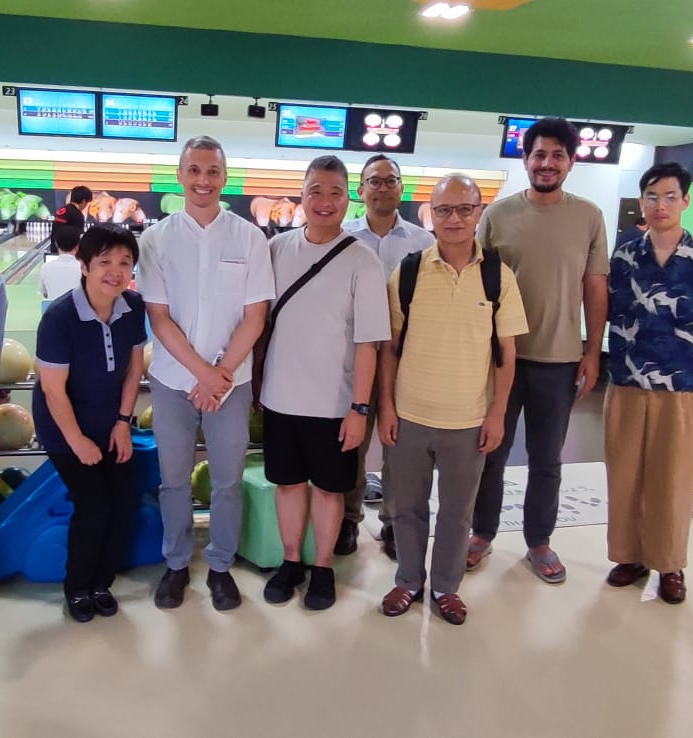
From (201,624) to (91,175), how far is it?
23.0ft

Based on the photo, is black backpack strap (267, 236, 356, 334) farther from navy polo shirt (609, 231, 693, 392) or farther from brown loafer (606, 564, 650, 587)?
brown loafer (606, 564, 650, 587)

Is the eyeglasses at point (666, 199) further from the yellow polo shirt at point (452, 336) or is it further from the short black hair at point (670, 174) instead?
the yellow polo shirt at point (452, 336)

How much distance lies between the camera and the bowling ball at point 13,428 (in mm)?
2814

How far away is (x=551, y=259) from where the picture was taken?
7.84ft

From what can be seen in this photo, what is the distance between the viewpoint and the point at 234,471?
7.64 feet

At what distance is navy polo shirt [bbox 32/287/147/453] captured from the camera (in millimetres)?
2074

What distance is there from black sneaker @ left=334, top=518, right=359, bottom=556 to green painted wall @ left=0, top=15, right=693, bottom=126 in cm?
295

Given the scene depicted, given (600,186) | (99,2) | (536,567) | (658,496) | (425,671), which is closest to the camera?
(425,671)

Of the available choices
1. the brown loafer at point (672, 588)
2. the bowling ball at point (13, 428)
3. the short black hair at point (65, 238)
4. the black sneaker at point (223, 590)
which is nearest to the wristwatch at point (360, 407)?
the black sneaker at point (223, 590)

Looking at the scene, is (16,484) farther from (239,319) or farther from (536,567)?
(536,567)

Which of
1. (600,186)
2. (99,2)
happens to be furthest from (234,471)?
(600,186)

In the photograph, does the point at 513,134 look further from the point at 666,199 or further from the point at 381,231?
the point at 666,199

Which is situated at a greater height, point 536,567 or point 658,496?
point 658,496

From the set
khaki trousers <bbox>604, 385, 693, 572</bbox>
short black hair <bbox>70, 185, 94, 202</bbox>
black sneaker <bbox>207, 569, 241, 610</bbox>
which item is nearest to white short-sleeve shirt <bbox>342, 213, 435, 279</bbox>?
khaki trousers <bbox>604, 385, 693, 572</bbox>
